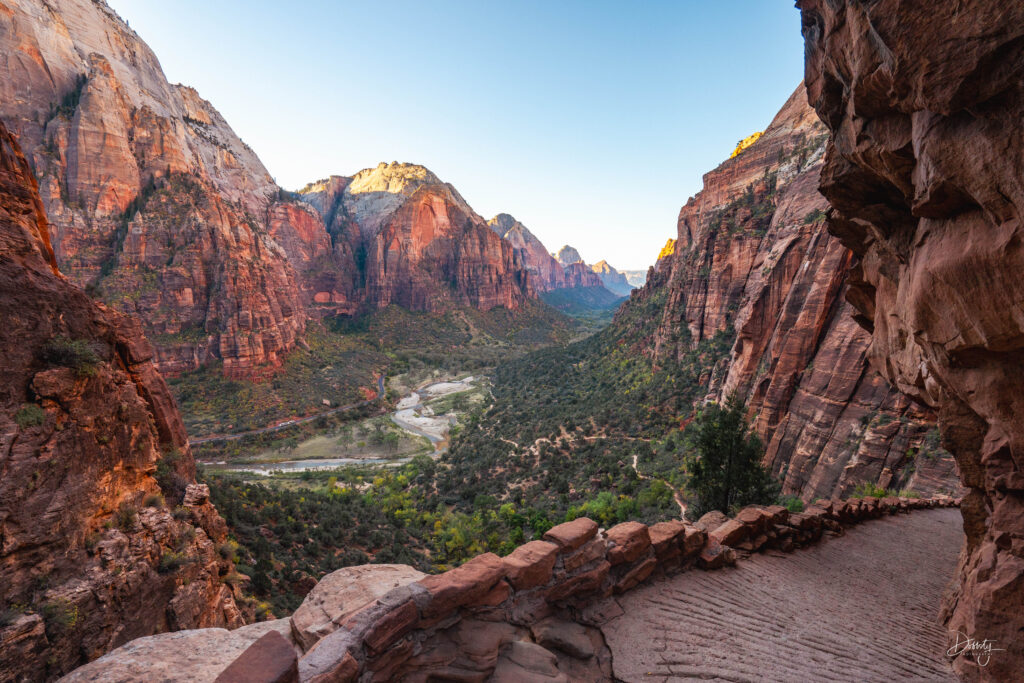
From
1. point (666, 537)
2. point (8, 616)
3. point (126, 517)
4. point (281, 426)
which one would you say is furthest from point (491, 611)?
point (281, 426)

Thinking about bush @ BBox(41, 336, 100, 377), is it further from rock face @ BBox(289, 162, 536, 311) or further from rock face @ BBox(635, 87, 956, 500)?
rock face @ BBox(289, 162, 536, 311)

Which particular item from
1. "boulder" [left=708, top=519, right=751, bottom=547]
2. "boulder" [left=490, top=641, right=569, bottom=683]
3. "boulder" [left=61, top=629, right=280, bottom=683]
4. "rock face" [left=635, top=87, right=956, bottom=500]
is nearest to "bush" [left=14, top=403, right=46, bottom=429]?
"boulder" [left=61, top=629, right=280, bottom=683]

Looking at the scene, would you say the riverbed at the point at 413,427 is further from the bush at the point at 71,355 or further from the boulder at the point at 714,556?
the boulder at the point at 714,556

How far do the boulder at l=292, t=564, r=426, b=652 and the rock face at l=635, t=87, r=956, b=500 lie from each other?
12310 millimetres

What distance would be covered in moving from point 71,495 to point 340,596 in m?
8.67

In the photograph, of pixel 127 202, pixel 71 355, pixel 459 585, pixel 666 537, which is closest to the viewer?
pixel 459 585

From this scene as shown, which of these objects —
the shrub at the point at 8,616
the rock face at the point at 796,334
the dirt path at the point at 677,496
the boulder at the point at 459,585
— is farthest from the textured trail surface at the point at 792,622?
the dirt path at the point at 677,496

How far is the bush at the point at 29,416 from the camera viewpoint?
7.41 metres

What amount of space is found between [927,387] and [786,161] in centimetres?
3448

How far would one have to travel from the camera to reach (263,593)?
13.7 metres

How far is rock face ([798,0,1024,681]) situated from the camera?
118 inches

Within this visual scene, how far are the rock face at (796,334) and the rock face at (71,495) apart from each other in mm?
18488

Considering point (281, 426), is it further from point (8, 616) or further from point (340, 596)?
point (340, 596)

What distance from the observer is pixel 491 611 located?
367 cm
